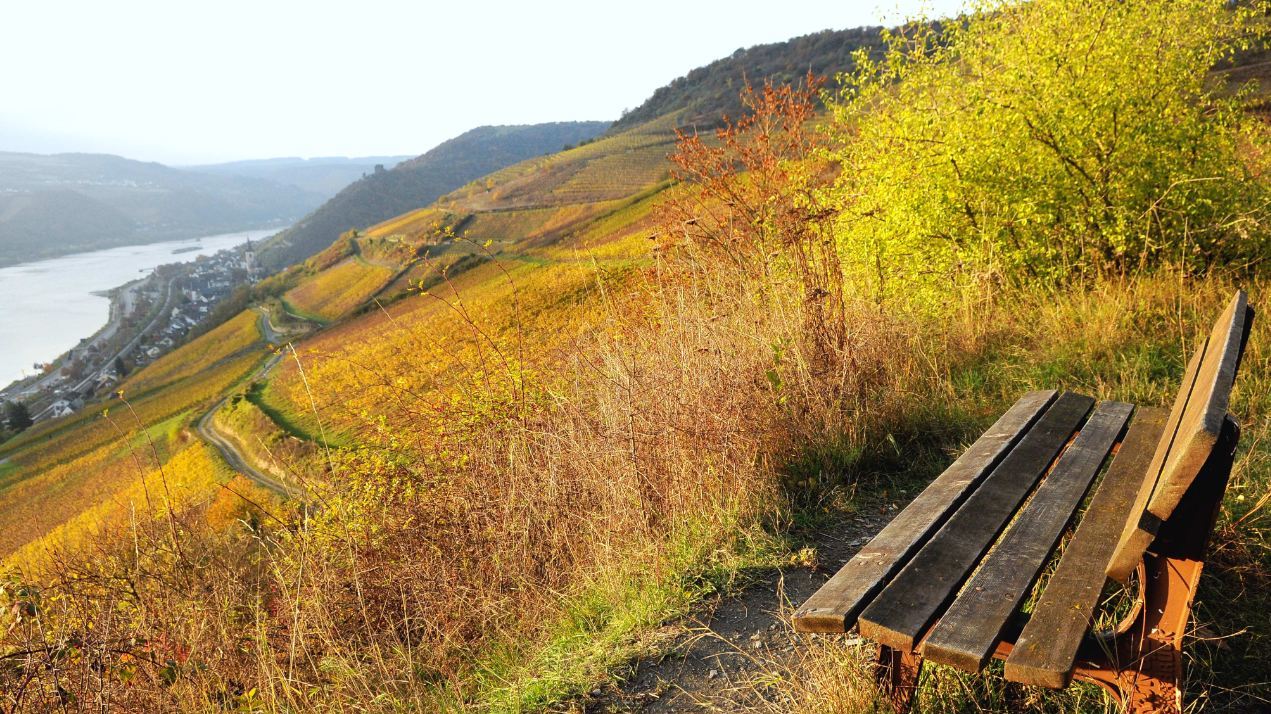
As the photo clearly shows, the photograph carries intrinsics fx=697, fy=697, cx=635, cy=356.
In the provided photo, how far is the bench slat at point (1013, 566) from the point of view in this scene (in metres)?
1.64

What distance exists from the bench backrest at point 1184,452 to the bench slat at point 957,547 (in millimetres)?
413

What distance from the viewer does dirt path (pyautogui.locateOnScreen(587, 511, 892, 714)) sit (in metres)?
2.24

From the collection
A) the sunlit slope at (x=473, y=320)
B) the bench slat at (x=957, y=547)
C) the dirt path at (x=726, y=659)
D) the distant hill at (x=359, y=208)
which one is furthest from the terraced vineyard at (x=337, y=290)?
the bench slat at (x=957, y=547)

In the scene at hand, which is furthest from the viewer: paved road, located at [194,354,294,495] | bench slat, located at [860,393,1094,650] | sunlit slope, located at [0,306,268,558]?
sunlit slope, located at [0,306,268,558]

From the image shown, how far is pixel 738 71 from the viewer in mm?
134500

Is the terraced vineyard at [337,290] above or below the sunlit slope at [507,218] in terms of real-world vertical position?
below

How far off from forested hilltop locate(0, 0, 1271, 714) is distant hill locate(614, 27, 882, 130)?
100199 mm

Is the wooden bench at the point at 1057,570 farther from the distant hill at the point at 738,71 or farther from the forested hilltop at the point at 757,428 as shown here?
the distant hill at the point at 738,71

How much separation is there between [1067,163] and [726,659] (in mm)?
6026

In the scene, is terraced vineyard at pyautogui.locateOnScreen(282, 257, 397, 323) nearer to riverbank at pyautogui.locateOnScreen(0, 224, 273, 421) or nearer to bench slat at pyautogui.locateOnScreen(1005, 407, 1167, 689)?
riverbank at pyautogui.locateOnScreen(0, 224, 273, 421)

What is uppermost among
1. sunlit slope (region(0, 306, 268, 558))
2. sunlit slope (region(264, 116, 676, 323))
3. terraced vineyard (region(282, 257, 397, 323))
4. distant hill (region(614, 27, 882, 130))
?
Answer: distant hill (region(614, 27, 882, 130))

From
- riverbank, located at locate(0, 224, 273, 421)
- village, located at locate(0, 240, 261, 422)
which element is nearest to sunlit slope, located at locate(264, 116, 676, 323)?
village, located at locate(0, 240, 261, 422)

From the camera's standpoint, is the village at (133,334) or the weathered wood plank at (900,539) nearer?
the weathered wood plank at (900,539)

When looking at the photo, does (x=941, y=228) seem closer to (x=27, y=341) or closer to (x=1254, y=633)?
(x=1254, y=633)
